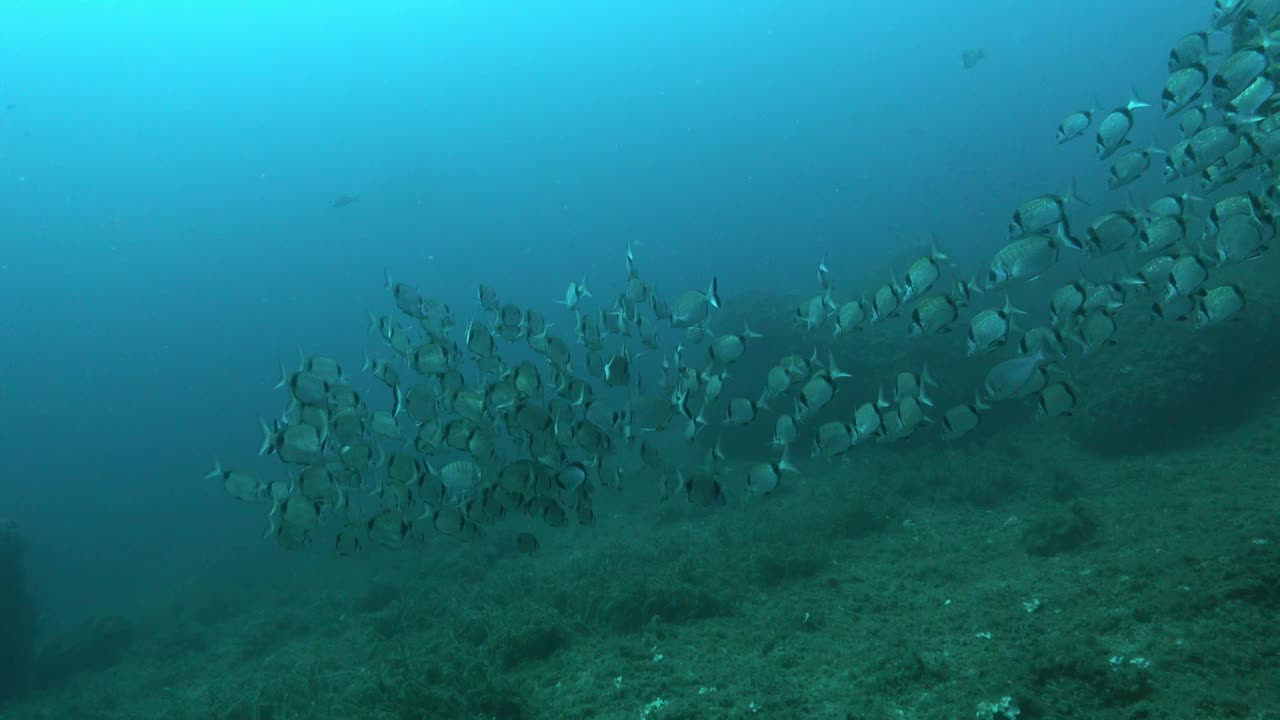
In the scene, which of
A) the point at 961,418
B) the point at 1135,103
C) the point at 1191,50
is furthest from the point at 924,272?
the point at 1191,50

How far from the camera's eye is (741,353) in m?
7.62

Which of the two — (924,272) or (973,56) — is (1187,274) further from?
(973,56)

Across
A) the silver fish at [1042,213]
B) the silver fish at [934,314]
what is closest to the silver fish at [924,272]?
the silver fish at [934,314]

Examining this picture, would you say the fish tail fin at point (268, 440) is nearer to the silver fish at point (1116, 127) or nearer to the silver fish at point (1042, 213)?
the silver fish at point (1042, 213)

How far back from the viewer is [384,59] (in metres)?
148

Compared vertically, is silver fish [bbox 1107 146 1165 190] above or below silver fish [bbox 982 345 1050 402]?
above

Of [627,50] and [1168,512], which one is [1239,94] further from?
[627,50]

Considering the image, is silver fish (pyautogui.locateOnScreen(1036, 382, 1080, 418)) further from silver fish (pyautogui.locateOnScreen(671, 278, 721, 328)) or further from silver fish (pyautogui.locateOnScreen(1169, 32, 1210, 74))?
silver fish (pyautogui.locateOnScreen(1169, 32, 1210, 74))

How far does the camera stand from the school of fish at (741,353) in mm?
6363

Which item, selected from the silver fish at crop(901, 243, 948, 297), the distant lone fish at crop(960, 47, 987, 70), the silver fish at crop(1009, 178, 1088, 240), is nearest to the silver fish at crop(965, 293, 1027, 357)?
the silver fish at crop(901, 243, 948, 297)

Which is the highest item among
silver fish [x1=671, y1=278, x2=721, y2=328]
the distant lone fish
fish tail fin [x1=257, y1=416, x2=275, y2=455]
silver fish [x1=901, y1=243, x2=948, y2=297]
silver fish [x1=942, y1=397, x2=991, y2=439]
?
the distant lone fish

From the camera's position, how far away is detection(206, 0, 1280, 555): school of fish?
→ 6.36 meters

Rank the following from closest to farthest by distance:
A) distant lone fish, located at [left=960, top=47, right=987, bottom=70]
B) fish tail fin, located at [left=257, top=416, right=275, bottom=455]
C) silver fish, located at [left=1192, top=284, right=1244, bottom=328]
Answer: silver fish, located at [left=1192, top=284, right=1244, bottom=328] → fish tail fin, located at [left=257, top=416, right=275, bottom=455] → distant lone fish, located at [left=960, top=47, right=987, bottom=70]

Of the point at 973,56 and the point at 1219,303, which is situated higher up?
the point at 973,56
